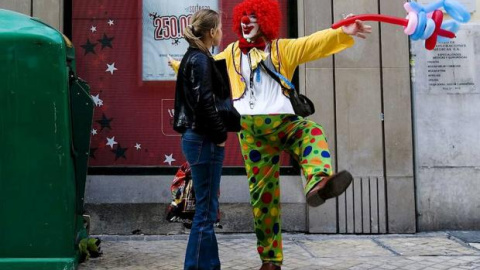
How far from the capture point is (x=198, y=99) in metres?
3.39

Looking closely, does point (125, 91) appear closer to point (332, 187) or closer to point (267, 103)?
point (267, 103)

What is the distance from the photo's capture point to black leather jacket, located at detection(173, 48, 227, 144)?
3.39 meters

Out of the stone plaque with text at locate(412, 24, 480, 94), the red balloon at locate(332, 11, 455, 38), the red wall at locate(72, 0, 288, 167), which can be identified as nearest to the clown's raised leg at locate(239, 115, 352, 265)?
the red balloon at locate(332, 11, 455, 38)

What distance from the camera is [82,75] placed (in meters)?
6.24

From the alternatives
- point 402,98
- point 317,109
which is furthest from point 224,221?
point 402,98

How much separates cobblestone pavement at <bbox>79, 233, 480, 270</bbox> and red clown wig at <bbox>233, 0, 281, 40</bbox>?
72.9 inches

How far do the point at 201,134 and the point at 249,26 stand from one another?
100cm

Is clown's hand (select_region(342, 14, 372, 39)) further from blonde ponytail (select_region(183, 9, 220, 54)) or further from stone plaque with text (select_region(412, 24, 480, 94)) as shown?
stone plaque with text (select_region(412, 24, 480, 94))

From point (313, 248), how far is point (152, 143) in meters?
2.21

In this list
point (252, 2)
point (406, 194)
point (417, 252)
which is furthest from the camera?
point (406, 194)

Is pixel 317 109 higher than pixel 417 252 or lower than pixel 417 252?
higher

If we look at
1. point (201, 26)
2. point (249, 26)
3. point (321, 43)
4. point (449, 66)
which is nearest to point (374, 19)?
point (321, 43)

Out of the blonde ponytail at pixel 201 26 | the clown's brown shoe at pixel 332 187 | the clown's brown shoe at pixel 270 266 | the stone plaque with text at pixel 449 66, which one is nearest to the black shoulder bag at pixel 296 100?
the blonde ponytail at pixel 201 26

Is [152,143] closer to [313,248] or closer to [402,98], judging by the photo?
[313,248]
